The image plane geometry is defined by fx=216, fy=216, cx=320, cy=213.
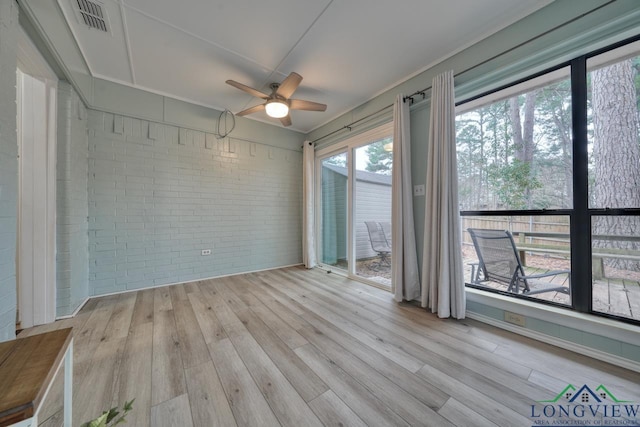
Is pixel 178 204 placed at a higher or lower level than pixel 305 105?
lower

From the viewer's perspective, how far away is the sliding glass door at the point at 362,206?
3.26 meters

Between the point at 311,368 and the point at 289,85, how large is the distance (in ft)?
8.77

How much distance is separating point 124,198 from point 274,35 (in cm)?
275

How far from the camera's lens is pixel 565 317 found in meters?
1.68

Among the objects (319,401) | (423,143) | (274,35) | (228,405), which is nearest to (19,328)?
(228,405)

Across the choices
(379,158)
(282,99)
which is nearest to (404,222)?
(379,158)

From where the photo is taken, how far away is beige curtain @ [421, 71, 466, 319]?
2143 mm

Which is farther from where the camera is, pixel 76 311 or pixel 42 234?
pixel 76 311

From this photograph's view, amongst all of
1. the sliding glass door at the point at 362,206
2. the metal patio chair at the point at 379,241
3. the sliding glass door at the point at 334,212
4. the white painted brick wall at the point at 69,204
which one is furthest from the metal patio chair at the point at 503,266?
the white painted brick wall at the point at 69,204

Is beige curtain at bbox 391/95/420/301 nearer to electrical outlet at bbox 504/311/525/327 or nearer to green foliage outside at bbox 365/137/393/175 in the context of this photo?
green foliage outside at bbox 365/137/393/175

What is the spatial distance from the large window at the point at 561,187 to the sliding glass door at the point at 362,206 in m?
1.09

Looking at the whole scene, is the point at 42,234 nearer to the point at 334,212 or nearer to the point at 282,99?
the point at 282,99

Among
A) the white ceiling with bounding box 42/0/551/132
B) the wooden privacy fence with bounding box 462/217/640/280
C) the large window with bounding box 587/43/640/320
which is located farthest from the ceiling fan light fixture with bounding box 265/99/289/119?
the large window with bounding box 587/43/640/320

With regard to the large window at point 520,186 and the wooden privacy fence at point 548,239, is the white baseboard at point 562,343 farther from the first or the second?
the wooden privacy fence at point 548,239
